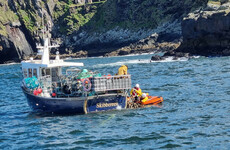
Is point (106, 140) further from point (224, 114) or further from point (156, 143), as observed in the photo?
point (224, 114)

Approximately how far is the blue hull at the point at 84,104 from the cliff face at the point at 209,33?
52.5 m

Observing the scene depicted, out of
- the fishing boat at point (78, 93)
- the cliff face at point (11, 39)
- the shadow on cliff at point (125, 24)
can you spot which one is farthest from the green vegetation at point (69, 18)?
the fishing boat at point (78, 93)

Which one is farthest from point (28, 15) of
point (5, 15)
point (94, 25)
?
point (94, 25)

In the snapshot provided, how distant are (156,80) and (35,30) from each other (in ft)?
430

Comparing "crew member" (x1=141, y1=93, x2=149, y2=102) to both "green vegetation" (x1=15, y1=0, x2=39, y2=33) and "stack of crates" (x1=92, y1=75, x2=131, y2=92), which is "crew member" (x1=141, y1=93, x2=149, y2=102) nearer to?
"stack of crates" (x1=92, y1=75, x2=131, y2=92)

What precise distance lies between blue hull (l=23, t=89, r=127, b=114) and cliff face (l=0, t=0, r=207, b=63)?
11136 cm

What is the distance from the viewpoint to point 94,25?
191125 millimetres

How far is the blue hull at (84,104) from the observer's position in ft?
85.4

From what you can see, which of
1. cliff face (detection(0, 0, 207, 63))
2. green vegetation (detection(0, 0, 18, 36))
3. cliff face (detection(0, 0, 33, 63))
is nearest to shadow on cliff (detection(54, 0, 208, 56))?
cliff face (detection(0, 0, 207, 63))

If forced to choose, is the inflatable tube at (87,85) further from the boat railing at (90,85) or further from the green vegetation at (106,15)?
the green vegetation at (106,15)

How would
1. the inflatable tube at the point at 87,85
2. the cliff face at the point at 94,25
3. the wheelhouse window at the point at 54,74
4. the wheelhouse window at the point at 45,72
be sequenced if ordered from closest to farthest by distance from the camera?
1. the inflatable tube at the point at 87,85
2. the wheelhouse window at the point at 45,72
3. the wheelhouse window at the point at 54,74
4. the cliff face at the point at 94,25

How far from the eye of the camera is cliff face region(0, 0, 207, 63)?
14885cm

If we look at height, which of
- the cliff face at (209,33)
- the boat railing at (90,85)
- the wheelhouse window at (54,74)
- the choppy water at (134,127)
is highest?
the cliff face at (209,33)

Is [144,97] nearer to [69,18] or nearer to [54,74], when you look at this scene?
[54,74]
